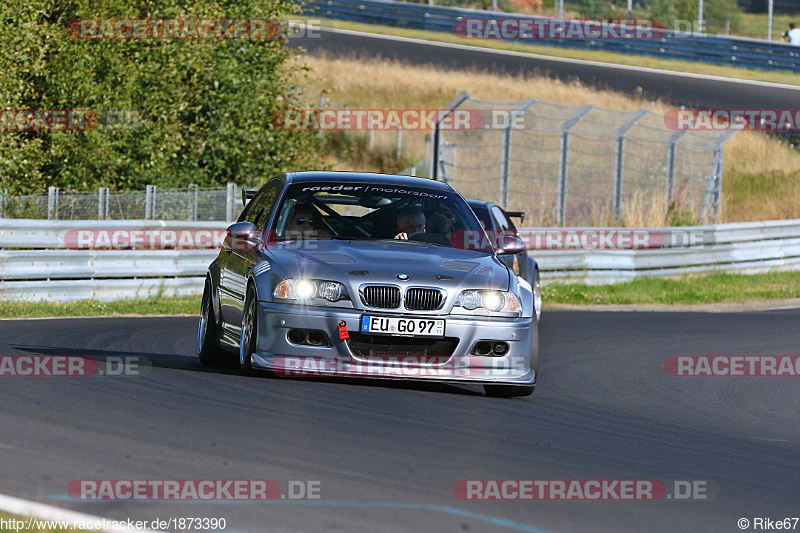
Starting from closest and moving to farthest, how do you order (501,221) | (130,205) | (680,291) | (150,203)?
(501,221) → (150,203) → (130,205) → (680,291)

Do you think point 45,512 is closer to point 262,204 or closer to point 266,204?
point 266,204

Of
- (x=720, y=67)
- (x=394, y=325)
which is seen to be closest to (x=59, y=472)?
(x=394, y=325)

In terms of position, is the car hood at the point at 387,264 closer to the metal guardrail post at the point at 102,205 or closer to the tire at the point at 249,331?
the tire at the point at 249,331

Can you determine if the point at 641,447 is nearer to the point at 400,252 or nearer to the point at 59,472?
the point at 400,252

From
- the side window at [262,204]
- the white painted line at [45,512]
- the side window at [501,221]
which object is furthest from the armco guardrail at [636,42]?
the white painted line at [45,512]

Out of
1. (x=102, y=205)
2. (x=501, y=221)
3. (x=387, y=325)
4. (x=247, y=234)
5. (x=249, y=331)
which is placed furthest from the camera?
(x=102, y=205)

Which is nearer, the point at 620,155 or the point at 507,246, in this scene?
the point at 507,246

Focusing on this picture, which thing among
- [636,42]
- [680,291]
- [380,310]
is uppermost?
[636,42]

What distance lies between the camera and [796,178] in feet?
114
